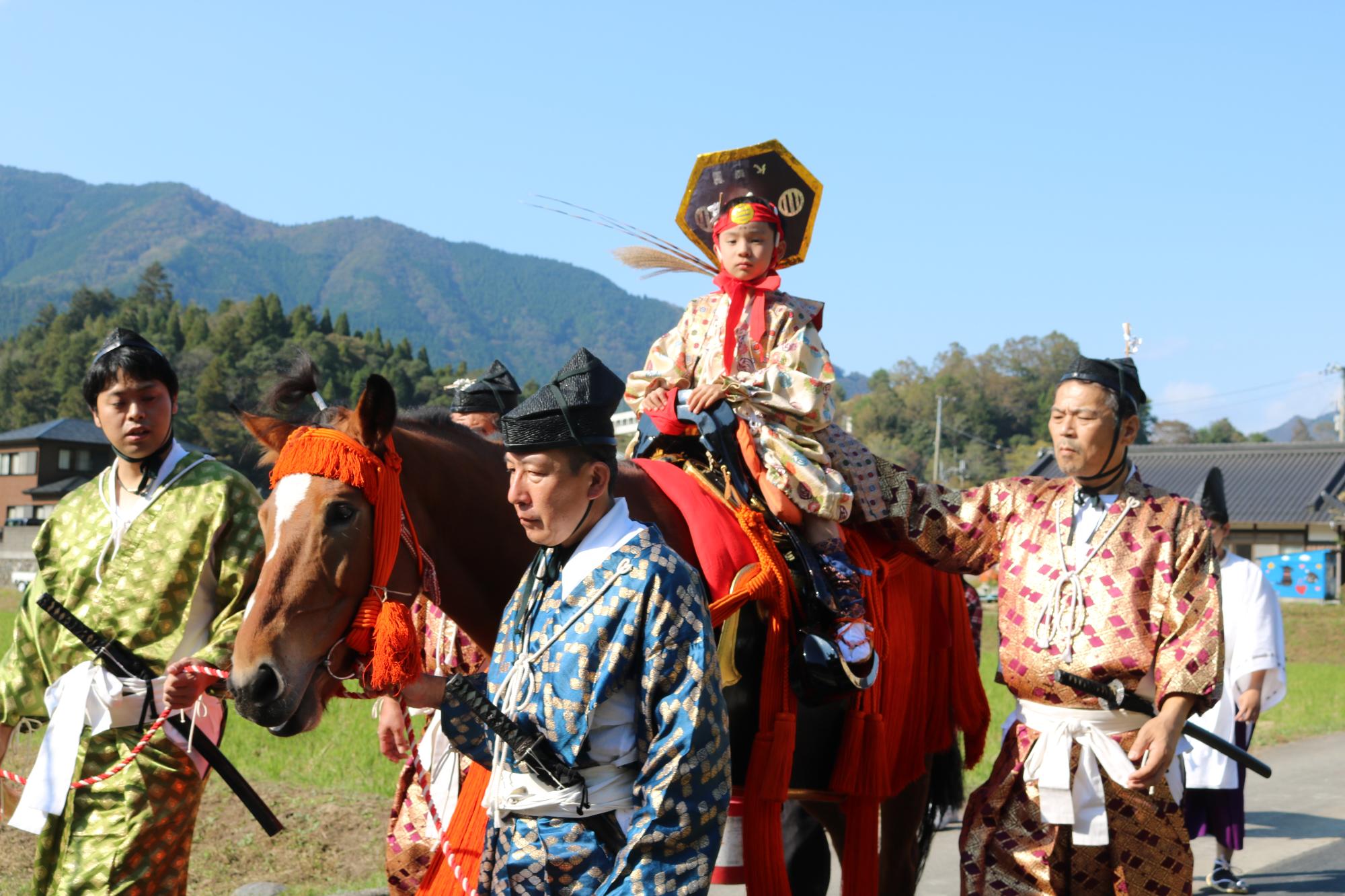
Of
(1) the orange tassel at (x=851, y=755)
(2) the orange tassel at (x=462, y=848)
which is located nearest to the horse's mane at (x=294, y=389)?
(2) the orange tassel at (x=462, y=848)

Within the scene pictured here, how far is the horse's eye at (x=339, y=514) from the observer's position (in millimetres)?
3523

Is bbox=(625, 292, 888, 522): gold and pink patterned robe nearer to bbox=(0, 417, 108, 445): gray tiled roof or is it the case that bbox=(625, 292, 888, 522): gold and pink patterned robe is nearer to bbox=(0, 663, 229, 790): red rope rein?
bbox=(0, 663, 229, 790): red rope rein

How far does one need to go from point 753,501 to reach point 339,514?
165cm

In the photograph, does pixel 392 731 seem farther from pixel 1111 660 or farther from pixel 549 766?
pixel 1111 660

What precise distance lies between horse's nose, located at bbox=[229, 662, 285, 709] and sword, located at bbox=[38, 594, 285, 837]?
897 mm

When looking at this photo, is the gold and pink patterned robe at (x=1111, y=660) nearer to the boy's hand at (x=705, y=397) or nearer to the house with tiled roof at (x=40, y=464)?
the boy's hand at (x=705, y=397)

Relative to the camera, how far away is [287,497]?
3.52 metres

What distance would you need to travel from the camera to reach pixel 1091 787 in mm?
4000

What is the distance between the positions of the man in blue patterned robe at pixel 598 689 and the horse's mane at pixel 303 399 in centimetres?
126

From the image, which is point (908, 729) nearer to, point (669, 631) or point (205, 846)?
point (669, 631)

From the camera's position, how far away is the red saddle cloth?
163 inches

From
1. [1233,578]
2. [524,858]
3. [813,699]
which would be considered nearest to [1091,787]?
[813,699]

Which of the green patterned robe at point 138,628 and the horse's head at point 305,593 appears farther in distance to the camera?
the green patterned robe at point 138,628

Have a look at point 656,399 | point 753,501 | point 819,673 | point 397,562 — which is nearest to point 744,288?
point 656,399
